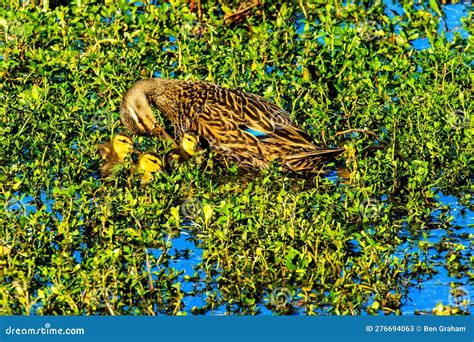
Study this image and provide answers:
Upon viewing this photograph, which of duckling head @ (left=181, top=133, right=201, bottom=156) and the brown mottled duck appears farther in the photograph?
duckling head @ (left=181, top=133, right=201, bottom=156)

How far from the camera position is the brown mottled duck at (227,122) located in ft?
33.9

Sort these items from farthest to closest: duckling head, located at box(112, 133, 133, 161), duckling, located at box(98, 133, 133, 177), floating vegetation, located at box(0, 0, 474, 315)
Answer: duckling head, located at box(112, 133, 133, 161), duckling, located at box(98, 133, 133, 177), floating vegetation, located at box(0, 0, 474, 315)

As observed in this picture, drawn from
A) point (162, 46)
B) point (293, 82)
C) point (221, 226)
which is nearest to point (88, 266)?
point (221, 226)

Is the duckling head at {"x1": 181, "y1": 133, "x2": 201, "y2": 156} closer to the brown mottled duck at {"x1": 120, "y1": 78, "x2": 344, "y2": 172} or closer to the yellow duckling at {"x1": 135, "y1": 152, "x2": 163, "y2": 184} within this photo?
the brown mottled duck at {"x1": 120, "y1": 78, "x2": 344, "y2": 172}

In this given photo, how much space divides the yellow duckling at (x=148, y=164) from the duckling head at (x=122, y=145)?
6.9 inches

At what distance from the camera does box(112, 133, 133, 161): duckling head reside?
34.3 feet

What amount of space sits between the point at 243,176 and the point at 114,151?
1.15m

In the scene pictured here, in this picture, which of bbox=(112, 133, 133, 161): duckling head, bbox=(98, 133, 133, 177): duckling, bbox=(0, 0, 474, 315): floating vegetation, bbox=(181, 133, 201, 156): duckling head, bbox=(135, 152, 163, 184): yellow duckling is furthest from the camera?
bbox=(181, 133, 201, 156): duckling head

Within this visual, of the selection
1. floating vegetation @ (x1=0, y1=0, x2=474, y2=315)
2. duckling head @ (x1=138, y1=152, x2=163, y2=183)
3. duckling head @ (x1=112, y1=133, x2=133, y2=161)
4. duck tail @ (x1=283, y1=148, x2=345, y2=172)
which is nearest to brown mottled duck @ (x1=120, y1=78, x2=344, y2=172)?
duck tail @ (x1=283, y1=148, x2=345, y2=172)

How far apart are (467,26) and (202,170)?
4.01 m

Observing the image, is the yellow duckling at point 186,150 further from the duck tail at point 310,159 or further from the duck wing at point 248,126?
the duck tail at point 310,159

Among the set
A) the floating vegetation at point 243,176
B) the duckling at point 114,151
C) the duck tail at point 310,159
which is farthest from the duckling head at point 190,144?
the duck tail at point 310,159

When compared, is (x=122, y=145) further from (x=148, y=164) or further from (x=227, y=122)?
(x=227, y=122)

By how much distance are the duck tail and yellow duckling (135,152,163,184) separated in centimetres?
108
